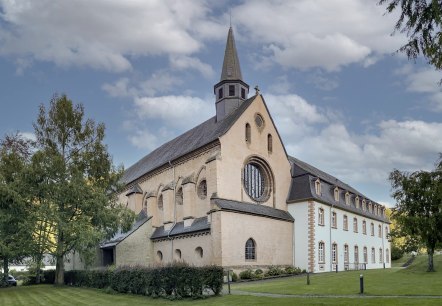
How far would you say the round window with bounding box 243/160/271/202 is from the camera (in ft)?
124

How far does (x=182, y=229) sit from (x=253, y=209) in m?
6.58

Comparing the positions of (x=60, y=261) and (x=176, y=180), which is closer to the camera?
(x=60, y=261)

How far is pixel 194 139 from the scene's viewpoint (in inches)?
1665

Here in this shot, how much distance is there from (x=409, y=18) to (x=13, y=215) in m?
26.1

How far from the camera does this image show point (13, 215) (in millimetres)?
27938

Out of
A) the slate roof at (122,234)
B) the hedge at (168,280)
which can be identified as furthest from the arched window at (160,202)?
the hedge at (168,280)

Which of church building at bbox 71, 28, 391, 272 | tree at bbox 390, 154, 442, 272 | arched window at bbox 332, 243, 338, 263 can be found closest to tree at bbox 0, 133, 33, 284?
church building at bbox 71, 28, 391, 272

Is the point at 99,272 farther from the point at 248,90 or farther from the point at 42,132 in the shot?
the point at 248,90

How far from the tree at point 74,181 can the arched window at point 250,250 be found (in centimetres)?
933

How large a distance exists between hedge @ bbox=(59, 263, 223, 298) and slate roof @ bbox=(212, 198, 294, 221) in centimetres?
980

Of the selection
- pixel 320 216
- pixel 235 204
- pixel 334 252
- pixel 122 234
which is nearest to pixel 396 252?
pixel 334 252

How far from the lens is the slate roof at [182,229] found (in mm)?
34884

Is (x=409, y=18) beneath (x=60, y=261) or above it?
above

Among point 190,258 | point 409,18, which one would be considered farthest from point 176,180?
point 409,18
